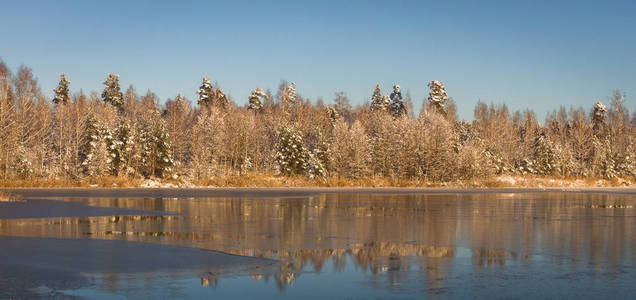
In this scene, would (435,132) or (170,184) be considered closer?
(170,184)

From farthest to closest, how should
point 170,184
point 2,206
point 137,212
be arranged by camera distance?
point 170,184 → point 2,206 → point 137,212

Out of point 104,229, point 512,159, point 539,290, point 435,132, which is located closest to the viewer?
point 539,290

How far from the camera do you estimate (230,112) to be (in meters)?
96.3

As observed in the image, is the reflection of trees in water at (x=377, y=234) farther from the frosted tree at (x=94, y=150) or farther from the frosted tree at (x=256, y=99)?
the frosted tree at (x=256, y=99)

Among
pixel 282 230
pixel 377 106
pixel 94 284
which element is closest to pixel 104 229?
pixel 282 230

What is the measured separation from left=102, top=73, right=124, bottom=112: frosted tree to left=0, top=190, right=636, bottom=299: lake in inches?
4222

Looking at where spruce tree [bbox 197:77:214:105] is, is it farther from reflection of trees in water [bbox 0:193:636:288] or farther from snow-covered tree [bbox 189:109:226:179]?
reflection of trees in water [bbox 0:193:636:288]

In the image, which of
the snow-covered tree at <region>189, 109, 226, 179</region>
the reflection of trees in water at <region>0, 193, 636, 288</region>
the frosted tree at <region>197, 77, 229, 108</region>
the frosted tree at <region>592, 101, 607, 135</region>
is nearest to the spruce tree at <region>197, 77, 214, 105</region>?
the frosted tree at <region>197, 77, 229, 108</region>

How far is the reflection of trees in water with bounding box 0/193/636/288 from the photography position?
15172 mm

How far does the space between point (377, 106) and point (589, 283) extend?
125820mm

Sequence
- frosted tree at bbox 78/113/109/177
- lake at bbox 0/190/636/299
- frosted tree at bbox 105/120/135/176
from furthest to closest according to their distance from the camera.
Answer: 1. frosted tree at bbox 105/120/135/176
2. frosted tree at bbox 78/113/109/177
3. lake at bbox 0/190/636/299

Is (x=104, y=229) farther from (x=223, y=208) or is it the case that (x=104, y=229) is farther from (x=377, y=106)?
(x=377, y=106)

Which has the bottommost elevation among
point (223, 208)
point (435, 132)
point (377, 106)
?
point (223, 208)

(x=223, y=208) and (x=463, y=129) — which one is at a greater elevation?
(x=463, y=129)
